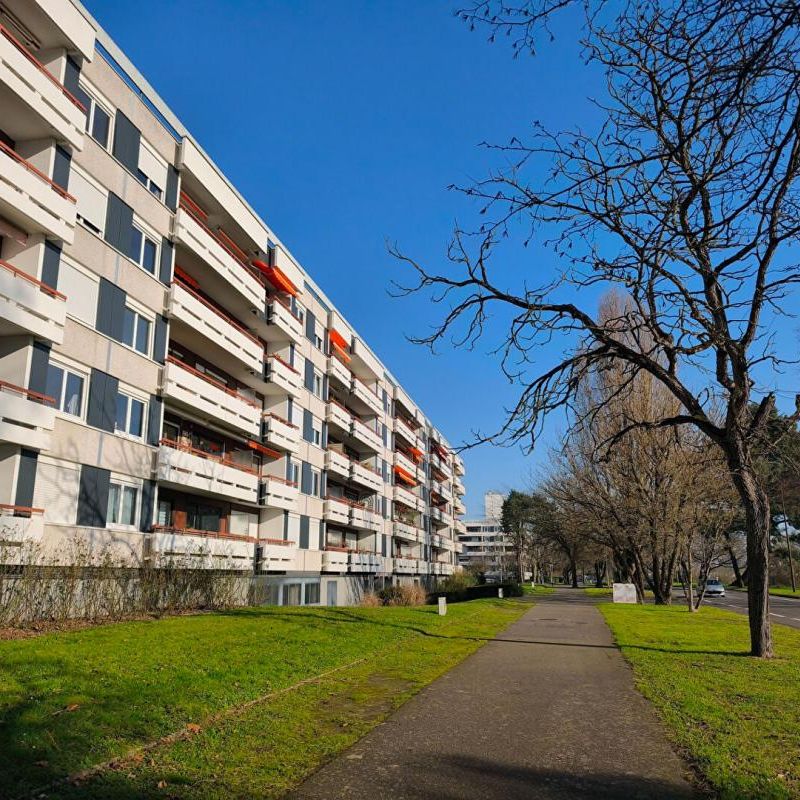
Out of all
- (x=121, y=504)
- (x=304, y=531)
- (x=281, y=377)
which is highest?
(x=281, y=377)

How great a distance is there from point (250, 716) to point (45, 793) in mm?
2522

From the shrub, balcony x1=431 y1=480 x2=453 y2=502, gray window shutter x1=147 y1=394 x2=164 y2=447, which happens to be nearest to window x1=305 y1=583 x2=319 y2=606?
the shrub

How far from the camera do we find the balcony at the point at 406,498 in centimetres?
5517

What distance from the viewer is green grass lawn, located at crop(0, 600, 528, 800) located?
16.8 ft

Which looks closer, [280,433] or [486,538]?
[280,433]

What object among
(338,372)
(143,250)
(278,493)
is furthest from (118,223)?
(338,372)

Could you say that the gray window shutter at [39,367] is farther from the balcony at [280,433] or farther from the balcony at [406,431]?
the balcony at [406,431]

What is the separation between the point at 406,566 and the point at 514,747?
50.7 m

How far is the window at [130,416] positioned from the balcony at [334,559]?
1775cm

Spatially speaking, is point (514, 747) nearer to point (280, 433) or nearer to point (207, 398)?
point (207, 398)

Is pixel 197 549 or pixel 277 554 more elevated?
pixel 197 549

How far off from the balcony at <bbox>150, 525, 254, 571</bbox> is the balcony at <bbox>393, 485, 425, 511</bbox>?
1110 inches

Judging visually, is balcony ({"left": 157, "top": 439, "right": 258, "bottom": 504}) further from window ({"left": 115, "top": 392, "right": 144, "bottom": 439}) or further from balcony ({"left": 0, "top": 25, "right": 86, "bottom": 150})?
balcony ({"left": 0, "top": 25, "right": 86, "bottom": 150})

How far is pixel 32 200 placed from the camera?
16250 mm
